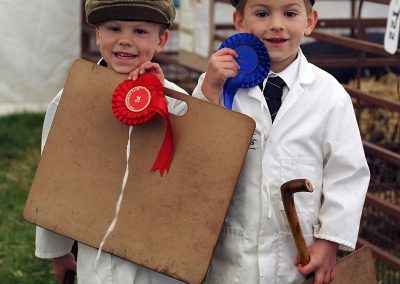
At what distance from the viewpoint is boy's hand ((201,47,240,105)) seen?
2812mm

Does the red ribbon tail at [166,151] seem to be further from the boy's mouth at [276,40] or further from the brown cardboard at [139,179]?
the boy's mouth at [276,40]

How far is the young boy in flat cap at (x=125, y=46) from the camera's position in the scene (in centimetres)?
293

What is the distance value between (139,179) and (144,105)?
22cm

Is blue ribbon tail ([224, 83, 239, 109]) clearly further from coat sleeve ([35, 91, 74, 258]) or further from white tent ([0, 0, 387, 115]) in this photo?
white tent ([0, 0, 387, 115])

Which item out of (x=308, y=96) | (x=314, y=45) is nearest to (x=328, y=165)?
(x=308, y=96)

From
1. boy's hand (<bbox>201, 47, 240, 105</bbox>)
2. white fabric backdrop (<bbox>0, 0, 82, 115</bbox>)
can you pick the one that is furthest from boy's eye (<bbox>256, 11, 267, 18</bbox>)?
white fabric backdrop (<bbox>0, 0, 82, 115</bbox>)

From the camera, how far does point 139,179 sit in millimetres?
2818

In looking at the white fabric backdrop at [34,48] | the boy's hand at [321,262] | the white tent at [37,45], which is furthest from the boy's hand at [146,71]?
the white fabric backdrop at [34,48]

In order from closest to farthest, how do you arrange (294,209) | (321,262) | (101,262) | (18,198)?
(294,209), (321,262), (101,262), (18,198)

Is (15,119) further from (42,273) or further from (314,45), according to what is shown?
(42,273)

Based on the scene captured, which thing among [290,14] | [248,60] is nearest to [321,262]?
[248,60]

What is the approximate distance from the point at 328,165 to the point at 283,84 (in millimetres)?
285

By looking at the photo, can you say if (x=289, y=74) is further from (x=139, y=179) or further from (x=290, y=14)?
(x=139, y=179)

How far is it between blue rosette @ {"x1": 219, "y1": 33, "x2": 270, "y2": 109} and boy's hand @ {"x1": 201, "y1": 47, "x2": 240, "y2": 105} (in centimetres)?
2
